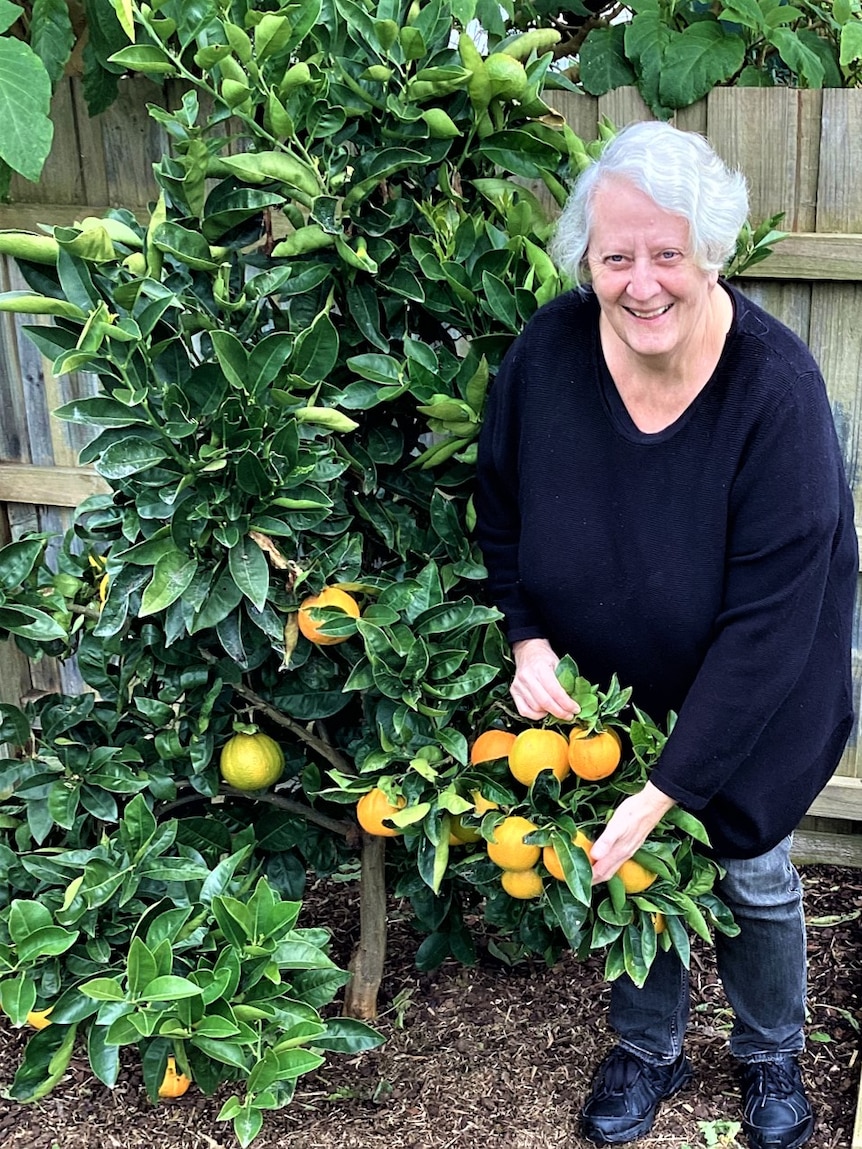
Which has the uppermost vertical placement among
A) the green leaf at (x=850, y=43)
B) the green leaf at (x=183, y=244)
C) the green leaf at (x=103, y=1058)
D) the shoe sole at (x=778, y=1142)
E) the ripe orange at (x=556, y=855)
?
the green leaf at (x=850, y=43)

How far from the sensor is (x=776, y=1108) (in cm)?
226

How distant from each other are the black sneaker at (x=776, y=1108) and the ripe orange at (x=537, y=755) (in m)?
0.82

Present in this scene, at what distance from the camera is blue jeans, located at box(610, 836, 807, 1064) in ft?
7.06

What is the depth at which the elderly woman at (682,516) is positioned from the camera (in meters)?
1.79

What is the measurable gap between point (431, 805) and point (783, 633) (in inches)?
23.5

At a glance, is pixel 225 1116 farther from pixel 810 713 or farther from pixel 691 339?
pixel 691 339

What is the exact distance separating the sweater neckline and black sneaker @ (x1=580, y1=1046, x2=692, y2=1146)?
121 cm

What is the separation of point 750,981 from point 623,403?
1.08 meters

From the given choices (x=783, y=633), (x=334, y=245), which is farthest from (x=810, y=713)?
(x=334, y=245)

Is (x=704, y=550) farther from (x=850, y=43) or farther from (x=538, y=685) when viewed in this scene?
(x=850, y=43)

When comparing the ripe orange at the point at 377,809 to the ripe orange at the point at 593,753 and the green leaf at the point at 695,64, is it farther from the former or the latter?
the green leaf at the point at 695,64

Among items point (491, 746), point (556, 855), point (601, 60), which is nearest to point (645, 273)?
point (491, 746)

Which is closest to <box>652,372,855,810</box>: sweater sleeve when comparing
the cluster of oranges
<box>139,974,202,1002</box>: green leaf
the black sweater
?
the black sweater

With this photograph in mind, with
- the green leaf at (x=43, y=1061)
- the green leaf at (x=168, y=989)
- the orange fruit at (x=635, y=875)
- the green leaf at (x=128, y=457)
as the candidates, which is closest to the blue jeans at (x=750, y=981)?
the orange fruit at (x=635, y=875)
